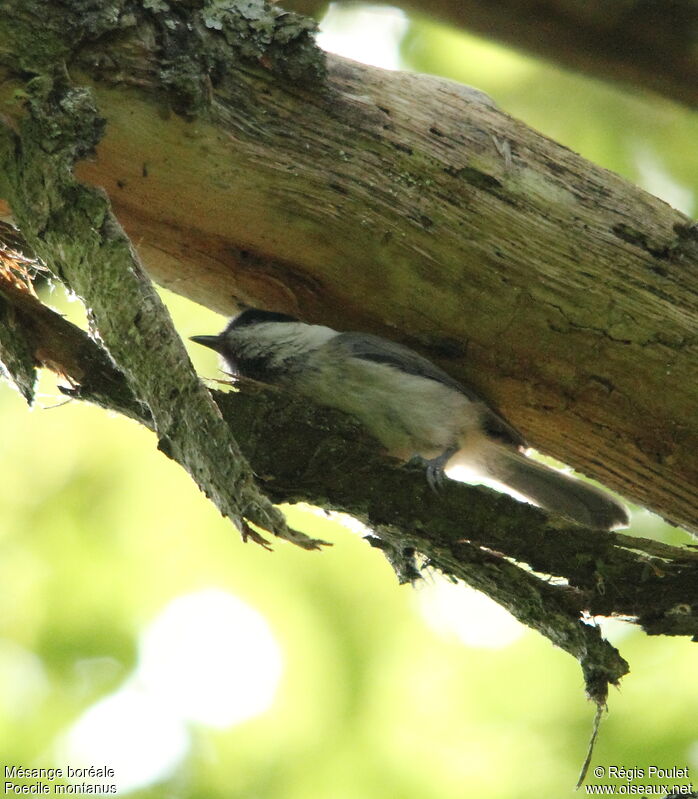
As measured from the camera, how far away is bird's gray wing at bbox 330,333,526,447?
2.83m

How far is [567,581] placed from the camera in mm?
2438

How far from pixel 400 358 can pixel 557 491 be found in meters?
0.83

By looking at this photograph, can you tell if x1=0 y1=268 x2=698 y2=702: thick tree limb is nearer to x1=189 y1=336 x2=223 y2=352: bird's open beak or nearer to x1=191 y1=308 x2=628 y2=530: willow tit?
x1=191 y1=308 x2=628 y2=530: willow tit

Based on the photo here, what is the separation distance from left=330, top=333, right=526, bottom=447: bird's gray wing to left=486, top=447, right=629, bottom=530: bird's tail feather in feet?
1.00

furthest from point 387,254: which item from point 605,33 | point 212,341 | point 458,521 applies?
point 605,33

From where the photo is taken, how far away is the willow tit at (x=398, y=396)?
9.55 feet

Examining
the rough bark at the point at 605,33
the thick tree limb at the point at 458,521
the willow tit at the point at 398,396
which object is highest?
the rough bark at the point at 605,33

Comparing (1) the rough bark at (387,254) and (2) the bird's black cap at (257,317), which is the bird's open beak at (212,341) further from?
(1) the rough bark at (387,254)

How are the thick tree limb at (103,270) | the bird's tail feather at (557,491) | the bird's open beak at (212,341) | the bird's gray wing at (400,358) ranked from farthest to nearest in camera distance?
the bird's open beak at (212,341) < the bird's tail feather at (557,491) < the bird's gray wing at (400,358) < the thick tree limb at (103,270)

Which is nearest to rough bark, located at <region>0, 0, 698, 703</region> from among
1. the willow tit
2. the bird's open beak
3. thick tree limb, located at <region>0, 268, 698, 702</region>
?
thick tree limb, located at <region>0, 268, 698, 702</region>

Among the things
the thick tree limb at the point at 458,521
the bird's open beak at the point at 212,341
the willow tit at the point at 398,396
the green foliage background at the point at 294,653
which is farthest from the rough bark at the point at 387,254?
the green foliage background at the point at 294,653

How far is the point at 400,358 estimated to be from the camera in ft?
9.38

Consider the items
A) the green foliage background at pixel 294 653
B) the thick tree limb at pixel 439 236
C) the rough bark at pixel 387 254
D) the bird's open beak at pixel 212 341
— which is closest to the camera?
the rough bark at pixel 387 254

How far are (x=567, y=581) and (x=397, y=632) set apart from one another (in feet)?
6.82
